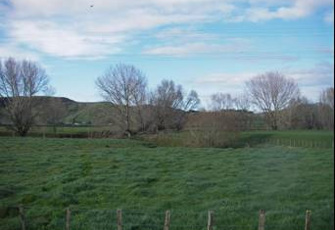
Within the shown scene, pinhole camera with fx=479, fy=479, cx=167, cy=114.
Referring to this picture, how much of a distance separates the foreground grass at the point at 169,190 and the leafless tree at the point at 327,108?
15.4ft

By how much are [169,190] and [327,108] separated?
12835 mm

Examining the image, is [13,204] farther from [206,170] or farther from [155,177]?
[206,170]

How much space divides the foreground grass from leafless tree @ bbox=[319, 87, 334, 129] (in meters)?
4.68

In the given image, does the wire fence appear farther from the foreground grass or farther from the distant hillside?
the distant hillside

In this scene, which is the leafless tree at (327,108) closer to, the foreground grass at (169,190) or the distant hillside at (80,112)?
the foreground grass at (169,190)

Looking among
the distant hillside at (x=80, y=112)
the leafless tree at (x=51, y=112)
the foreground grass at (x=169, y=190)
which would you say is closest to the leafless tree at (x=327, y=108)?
the foreground grass at (x=169, y=190)

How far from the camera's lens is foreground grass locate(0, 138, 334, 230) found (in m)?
14.8

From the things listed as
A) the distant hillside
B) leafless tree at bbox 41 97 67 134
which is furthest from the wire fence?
leafless tree at bbox 41 97 67 134

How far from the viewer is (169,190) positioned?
65.1ft

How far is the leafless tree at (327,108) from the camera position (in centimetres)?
719

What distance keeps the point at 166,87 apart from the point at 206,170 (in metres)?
58.2

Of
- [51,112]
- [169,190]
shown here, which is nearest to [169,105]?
[51,112]

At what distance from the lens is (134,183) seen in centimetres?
2138

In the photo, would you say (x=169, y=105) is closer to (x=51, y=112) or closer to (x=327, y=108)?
(x=51, y=112)
